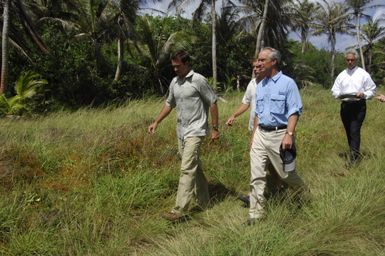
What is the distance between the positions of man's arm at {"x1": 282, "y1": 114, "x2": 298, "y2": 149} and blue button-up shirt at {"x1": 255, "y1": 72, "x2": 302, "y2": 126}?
6cm

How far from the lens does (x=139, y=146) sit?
7.03m

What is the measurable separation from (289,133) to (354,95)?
117 inches

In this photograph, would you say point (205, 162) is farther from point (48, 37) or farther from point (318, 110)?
point (48, 37)

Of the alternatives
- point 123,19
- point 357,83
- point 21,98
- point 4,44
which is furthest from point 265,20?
point 357,83

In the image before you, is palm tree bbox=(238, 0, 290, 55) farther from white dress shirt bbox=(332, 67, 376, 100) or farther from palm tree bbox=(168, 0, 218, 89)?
white dress shirt bbox=(332, 67, 376, 100)

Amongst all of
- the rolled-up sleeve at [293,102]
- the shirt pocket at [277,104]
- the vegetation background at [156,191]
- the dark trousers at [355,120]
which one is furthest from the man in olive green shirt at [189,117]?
the dark trousers at [355,120]

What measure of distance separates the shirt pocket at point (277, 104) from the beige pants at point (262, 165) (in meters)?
0.21

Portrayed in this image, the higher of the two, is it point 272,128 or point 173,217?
point 272,128

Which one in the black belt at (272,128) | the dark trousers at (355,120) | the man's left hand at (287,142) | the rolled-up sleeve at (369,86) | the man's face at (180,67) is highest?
the man's face at (180,67)

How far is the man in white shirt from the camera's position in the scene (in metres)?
6.92

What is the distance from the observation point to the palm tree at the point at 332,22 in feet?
163

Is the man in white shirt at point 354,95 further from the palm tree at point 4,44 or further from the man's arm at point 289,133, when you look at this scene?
the palm tree at point 4,44

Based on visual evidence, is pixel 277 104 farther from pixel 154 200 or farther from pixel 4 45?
pixel 4 45

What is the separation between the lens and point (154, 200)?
17.8 ft
